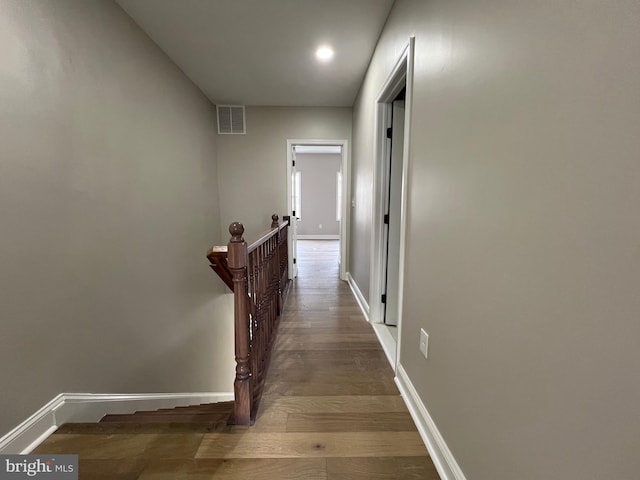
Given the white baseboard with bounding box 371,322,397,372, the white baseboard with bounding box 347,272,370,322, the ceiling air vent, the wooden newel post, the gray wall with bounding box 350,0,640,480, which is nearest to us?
the gray wall with bounding box 350,0,640,480

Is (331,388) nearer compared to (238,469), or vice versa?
(238,469)

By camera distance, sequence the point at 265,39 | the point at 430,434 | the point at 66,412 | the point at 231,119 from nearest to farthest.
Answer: the point at 430,434 < the point at 66,412 < the point at 265,39 < the point at 231,119

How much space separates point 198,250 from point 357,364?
2514 millimetres

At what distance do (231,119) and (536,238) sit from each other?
4306mm

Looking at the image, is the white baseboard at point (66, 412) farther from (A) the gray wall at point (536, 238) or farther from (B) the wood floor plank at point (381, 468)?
(A) the gray wall at point (536, 238)

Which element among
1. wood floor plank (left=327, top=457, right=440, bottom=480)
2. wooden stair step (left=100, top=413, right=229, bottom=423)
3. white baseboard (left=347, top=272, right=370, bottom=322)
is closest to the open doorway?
white baseboard (left=347, top=272, right=370, bottom=322)

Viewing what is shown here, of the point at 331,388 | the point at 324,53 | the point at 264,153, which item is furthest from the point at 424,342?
the point at 264,153

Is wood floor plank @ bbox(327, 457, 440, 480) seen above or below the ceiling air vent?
below

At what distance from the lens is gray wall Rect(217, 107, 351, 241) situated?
13.6ft

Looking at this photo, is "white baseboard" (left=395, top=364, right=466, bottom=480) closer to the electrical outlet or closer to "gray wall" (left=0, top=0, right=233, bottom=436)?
the electrical outlet

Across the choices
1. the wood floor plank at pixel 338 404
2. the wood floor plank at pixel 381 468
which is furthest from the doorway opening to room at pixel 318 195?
the wood floor plank at pixel 381 468

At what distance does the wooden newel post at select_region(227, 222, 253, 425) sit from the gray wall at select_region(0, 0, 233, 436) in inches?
39.2

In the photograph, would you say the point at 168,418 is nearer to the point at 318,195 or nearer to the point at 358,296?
the point at 358,296

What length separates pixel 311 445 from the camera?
1313 millimetres
